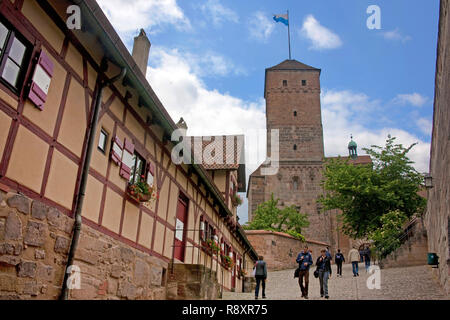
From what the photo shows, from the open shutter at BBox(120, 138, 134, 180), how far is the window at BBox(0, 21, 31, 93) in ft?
9.20

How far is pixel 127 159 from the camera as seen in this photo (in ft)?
25.8

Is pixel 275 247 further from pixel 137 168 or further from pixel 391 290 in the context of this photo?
pixel 137 168

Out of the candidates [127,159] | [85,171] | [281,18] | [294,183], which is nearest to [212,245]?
[127,159]

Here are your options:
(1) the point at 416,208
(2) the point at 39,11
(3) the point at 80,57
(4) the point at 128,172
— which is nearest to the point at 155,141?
(4) the point at 128,172

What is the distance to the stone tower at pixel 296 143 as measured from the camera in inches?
1699

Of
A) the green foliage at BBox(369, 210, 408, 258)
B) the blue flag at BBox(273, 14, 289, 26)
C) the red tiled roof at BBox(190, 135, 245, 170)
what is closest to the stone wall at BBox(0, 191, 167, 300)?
the red tiled roof at BBox(190, 135, 245, 170)

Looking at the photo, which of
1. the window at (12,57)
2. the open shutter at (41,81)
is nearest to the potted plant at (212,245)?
the open shutter at (41,81)

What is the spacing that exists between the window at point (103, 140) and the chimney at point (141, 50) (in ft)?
12.5

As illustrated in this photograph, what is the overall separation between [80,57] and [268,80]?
144 ft

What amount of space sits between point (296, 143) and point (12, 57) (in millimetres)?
41694
